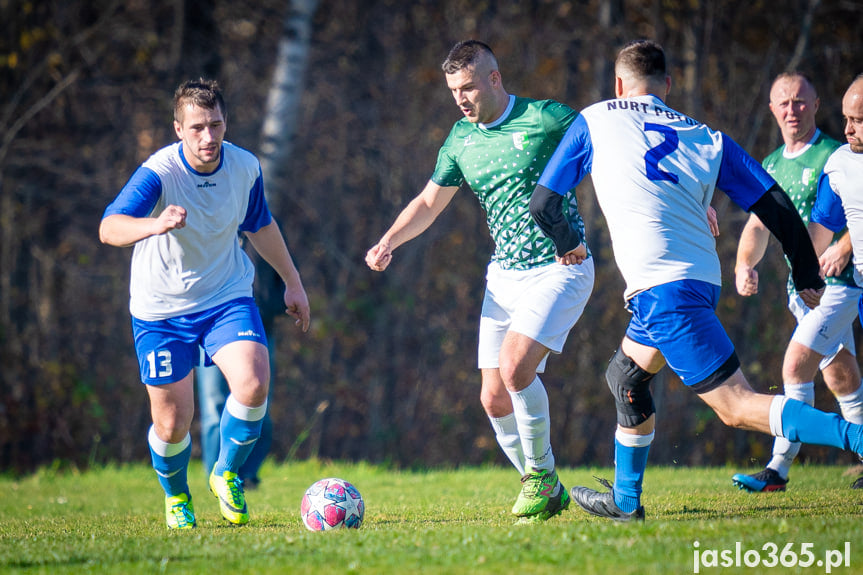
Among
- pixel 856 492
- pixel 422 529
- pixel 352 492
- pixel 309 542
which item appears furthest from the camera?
pixel 856 492

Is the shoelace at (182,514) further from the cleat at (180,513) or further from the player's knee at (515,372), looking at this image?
the player's knee at (515,372)

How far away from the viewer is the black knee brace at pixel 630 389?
4.67 meters

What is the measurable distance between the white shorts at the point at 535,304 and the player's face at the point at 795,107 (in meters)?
2.02

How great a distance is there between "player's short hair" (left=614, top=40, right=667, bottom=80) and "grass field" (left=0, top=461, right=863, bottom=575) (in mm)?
2198

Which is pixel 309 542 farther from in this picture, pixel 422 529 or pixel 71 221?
pixel 71 221

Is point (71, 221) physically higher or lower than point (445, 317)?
higher

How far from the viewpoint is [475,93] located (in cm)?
532

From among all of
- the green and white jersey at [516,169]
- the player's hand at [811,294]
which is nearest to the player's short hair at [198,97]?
the green and white jersey at [516,169]

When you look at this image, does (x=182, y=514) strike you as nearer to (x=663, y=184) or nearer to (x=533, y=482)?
(x=533, y=482)

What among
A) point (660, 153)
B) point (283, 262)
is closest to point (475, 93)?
point (660, 153)

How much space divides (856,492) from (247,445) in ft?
12.6

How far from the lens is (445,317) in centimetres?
1322

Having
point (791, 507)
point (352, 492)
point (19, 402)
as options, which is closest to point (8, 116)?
point (19, 402)

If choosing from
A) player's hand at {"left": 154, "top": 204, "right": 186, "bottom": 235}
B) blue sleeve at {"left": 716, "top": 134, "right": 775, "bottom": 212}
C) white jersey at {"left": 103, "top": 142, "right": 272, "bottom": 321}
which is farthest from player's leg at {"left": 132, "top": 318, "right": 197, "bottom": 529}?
blue sleeve at {"left": 716, "top": 134, "right": 775, "bottom": 212}
